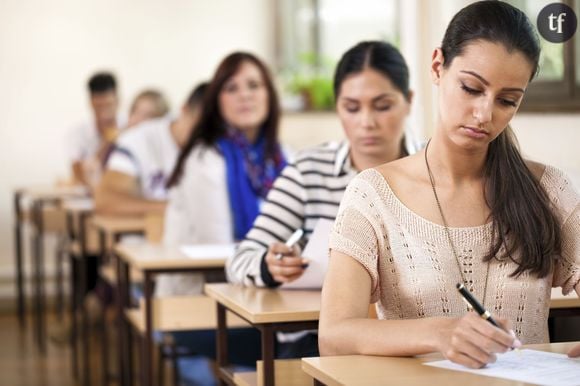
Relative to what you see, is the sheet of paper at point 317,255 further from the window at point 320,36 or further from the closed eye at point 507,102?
the window at point 320,36

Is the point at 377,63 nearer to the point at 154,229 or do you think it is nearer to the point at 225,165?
the point at 225,165

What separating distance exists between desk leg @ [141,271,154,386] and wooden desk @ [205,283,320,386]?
712 millimetres

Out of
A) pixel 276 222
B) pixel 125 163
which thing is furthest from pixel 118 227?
pixel 276 222

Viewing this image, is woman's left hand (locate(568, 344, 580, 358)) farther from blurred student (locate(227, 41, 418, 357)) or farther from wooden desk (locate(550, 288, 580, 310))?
blurred student (locate(227, 41, 418, 357))

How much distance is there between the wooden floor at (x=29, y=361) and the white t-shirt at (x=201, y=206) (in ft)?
4.85

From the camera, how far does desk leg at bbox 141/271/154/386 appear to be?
3.33 meters

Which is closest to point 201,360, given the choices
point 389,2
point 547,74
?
point 547,74

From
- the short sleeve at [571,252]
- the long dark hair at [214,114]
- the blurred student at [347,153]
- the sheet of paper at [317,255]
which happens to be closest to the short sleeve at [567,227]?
the short sleeve at [571,252]

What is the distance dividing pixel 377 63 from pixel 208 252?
992 mm

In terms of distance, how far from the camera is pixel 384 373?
5.16 feet

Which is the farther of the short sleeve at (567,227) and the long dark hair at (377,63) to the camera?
the long dark hair at (377,63)

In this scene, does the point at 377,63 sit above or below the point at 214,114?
above

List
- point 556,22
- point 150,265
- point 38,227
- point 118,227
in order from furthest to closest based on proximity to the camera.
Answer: point 38,227, point 118,227, point 150,265, point 556,22

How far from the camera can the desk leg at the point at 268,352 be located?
2.21 m
